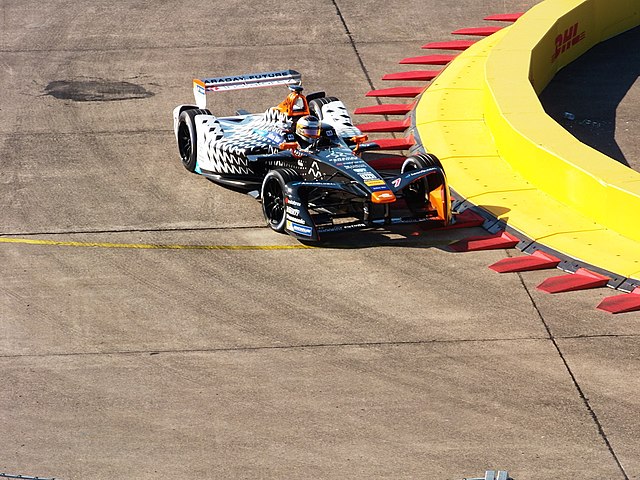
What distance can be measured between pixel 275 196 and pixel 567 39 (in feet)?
30.1

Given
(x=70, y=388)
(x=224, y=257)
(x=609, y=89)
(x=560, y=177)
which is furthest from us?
(x=609, y=89)

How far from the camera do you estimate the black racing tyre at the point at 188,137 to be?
688 inches

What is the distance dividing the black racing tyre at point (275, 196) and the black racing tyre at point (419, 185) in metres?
1.63

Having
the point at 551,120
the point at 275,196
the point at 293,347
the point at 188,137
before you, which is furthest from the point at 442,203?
the point at 188,137

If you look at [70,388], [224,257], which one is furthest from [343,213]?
[70,388]

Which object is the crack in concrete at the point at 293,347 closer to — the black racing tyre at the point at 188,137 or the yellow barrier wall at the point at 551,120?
the yellow barrier wall at the point at 551,120

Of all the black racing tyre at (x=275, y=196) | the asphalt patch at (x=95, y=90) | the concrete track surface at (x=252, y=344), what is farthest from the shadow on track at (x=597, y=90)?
the asphalt patch at (x=95, y=90)

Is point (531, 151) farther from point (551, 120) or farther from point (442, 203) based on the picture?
point (442, 203)

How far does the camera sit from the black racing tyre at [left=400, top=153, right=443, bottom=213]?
15.8 meters

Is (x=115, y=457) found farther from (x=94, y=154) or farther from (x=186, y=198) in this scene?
(x=94, y=154)

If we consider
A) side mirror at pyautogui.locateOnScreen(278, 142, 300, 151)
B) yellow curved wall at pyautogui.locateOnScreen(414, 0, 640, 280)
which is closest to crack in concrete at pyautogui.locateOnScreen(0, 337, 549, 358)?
yellow curved wall at pyautogui.locateOnScreen(414, 0, 640, 280)

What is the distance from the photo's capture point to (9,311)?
1355 cm

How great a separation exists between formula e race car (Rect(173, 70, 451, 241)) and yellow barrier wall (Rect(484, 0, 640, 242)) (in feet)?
5.57

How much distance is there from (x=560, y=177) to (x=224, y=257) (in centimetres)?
460
